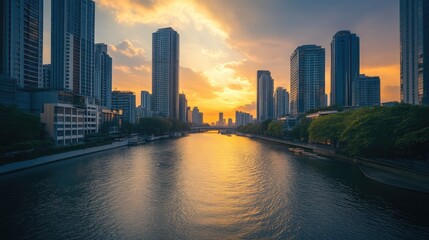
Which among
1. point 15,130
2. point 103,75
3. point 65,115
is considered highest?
point 103,75

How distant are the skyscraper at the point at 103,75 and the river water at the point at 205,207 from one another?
14405 centimetres

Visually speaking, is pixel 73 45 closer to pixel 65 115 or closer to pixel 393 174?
pixel 65 115

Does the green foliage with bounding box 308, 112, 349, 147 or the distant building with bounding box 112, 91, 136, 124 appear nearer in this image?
the green foliage with bounding box 308, 112, 349, 147

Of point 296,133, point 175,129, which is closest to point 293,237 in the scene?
point 296,133

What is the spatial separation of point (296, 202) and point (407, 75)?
144245mm

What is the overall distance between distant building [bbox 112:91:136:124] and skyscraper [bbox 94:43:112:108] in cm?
572

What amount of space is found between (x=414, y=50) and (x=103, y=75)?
21193 centimetres

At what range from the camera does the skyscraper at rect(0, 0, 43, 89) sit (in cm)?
9406

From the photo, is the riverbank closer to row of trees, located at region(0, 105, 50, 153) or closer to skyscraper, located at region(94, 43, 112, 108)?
row of trees, located at region(0, 105, 50, 153)

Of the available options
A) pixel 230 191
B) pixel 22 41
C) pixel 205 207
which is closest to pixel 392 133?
pixel 230 191

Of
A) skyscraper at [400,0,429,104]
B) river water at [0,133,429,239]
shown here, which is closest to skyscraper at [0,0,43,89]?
river water at [0,133,429,239]

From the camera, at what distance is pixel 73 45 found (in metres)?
136

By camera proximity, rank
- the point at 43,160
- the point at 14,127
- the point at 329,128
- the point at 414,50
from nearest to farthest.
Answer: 1. the point at 14,127
2. the point at 43,160
3. the point at 329,128
4. the point at 414,50

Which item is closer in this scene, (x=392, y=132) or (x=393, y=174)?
(x=393, y=174)
